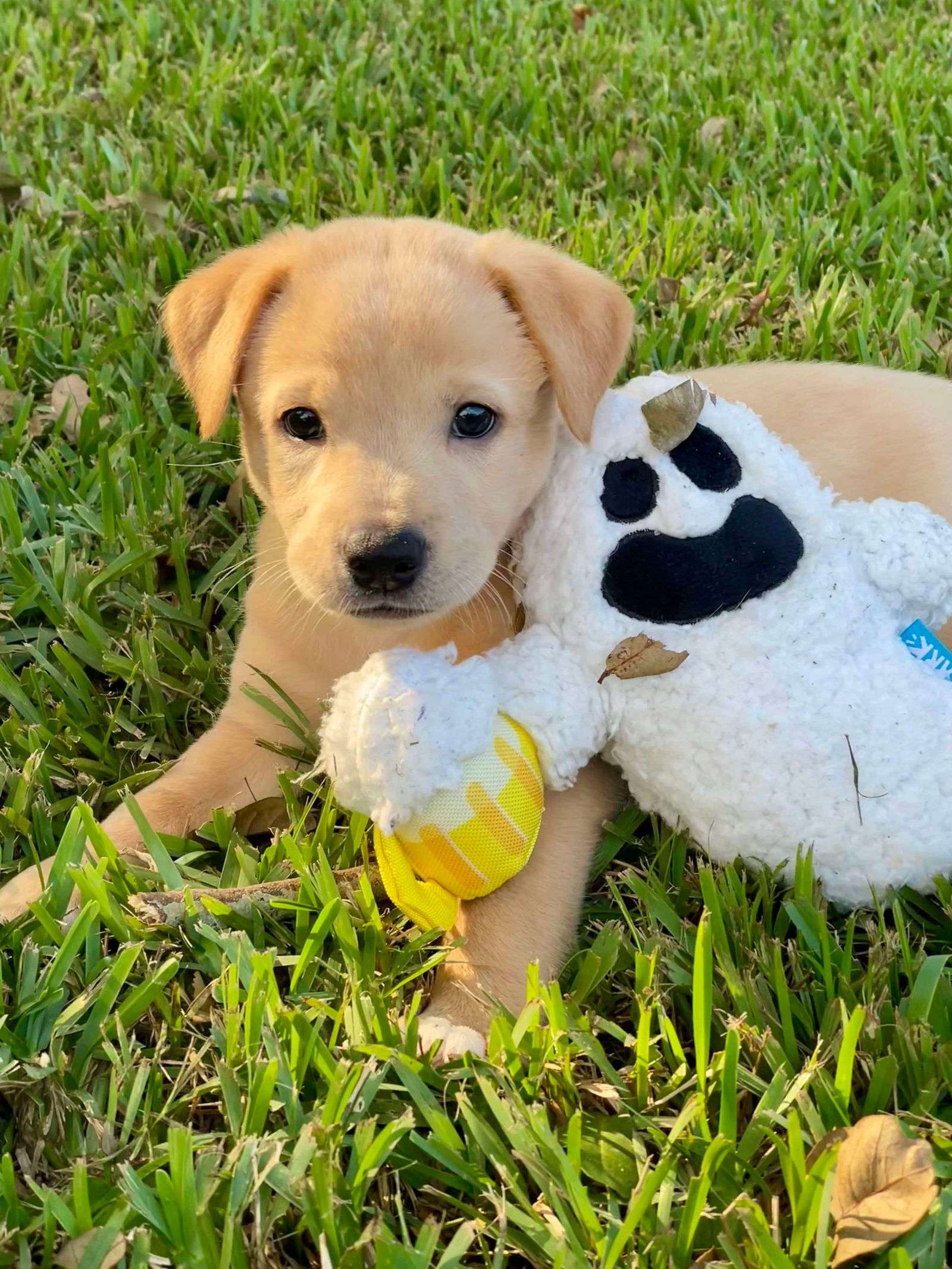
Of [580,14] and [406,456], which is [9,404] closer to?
[406,456]

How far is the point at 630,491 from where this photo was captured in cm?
212

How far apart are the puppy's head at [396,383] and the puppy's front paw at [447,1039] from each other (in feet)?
2.27

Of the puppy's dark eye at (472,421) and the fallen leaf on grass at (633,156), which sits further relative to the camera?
the fallen leaf on grass at (633,156)

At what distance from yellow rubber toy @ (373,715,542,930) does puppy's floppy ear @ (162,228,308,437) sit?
911mm

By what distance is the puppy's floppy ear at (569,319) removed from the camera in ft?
7.30

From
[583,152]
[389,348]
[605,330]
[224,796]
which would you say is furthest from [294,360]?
[583,152]

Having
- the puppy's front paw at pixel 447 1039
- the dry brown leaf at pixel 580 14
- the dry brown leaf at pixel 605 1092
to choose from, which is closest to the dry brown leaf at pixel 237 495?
the puppy's front paw at pixel 447 1039

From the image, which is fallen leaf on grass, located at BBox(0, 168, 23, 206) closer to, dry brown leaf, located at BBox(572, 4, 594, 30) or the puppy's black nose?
dry brown leaf, located at BBox(572, 4, 594, 30)

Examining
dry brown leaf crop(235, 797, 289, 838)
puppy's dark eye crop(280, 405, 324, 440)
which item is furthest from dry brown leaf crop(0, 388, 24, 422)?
dry brown leaf crop(235, 797, 289, 838)

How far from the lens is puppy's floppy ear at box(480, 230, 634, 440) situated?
2227 mm

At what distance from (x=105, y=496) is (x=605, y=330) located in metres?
1.42

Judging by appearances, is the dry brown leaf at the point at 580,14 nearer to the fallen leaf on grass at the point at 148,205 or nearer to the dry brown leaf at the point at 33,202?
the fallen leaf on grass at the point at 148,205

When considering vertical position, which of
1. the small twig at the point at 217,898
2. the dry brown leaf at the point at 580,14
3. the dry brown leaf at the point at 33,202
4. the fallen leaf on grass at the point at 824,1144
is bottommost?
the small twig at the point at 217,898

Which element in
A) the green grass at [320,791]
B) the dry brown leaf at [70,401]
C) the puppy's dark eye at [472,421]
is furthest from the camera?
the dry brown leaf at [70,401]
